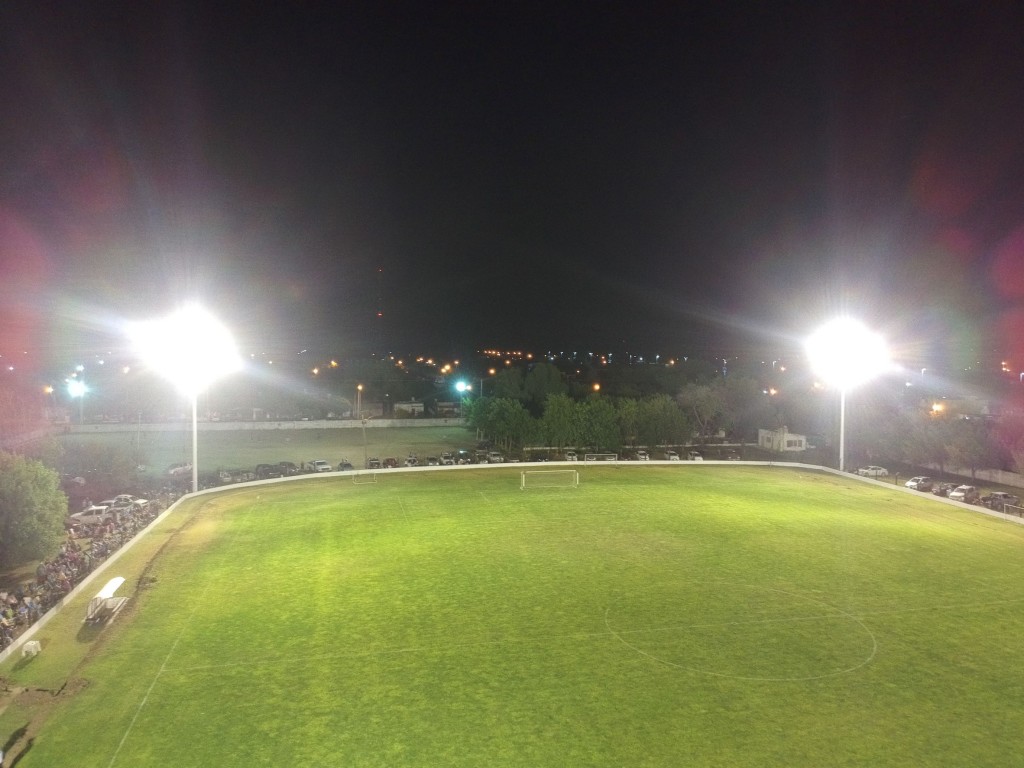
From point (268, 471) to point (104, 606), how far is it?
21761mm

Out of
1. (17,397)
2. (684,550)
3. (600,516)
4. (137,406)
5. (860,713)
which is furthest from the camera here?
(137,406)

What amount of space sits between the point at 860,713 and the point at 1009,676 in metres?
3.14

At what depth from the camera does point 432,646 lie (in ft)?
40.5

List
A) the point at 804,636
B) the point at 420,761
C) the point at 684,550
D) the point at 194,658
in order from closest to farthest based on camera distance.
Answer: the point at 420,761 → the point at 194,658 → the point at 804,636 → the point at 684,550

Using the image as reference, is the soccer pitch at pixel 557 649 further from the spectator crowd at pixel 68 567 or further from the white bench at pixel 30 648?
the spectator crowd at pixel 68 567

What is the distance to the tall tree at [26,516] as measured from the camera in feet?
60.2

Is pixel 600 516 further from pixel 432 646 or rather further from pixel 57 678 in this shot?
pixel 57 678

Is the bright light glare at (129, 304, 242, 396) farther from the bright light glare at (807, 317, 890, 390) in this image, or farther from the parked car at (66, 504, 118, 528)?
the bright light glare at (807, 317, 890, 390)

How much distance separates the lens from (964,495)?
89.8ft

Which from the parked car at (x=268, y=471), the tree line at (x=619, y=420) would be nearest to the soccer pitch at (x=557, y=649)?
the parked car at (x=268, y=471)

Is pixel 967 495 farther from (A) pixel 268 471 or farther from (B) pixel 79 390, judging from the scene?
(B) pixel 79 390

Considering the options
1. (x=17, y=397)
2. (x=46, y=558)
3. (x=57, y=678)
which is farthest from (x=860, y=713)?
(x=17, y=397)

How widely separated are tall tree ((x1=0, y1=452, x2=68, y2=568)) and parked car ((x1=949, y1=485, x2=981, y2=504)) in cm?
3062

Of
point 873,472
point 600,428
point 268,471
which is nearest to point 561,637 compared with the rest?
point 268,471
